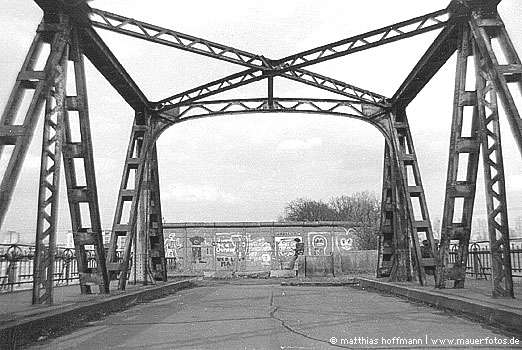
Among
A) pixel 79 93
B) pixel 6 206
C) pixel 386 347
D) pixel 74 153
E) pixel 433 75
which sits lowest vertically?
pixel 386 347

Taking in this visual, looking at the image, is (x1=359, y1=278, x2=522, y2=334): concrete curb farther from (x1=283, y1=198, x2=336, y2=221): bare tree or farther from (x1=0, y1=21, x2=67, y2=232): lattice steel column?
(x1=283, y1=198, x2=336, y2=221): bare tree

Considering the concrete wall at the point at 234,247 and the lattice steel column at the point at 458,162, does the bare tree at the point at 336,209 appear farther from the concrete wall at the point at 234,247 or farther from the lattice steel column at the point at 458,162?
the lattice steel column at the point at 458,162

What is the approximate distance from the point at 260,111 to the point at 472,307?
1097cm

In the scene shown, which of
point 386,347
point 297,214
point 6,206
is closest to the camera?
point 386,347

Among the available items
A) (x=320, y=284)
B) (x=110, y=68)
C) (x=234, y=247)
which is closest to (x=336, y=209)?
(x=234, y=247)

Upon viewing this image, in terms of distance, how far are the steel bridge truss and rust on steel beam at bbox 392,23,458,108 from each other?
4 centimetres

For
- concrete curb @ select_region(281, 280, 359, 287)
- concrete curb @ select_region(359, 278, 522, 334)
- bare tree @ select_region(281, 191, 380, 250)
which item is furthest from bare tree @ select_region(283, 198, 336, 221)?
concrete curb @ select_region(359, 278, 522, 334)

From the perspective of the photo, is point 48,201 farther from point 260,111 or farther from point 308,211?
point 308,211

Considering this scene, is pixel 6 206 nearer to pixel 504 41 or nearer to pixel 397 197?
pixel 504 41

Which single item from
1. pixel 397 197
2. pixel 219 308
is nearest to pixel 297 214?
pixel 397 197

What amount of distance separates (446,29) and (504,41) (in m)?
2.07

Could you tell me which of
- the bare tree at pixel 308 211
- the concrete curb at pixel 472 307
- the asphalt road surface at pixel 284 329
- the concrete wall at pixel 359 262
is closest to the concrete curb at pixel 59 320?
the asphalt road surface at pixel 284 329

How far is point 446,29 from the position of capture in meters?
13.2

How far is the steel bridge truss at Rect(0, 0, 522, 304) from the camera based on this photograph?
34.0ft
